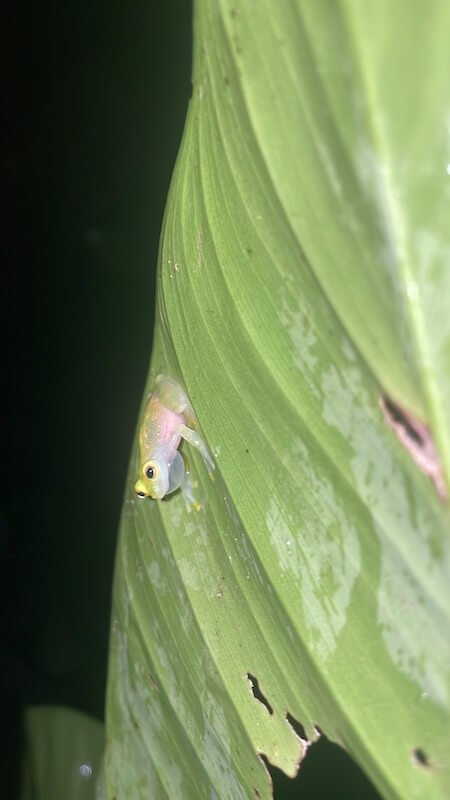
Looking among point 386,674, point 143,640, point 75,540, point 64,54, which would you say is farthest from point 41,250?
point 386,674

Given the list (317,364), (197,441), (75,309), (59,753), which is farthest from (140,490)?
(59,753)

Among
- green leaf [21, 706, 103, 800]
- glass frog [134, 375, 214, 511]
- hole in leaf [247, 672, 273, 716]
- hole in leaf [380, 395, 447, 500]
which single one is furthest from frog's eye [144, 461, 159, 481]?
green leaf [21, 706, 103, 800]

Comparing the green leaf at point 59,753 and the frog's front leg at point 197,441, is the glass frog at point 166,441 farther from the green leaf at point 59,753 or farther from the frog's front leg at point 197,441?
the green leaf at point 59,753

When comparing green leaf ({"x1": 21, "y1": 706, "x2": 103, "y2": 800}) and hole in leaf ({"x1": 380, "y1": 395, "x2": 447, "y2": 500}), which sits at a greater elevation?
hole in leaf ({"x1": 380, "y1": 395, "x2": 447, "y2": 500})

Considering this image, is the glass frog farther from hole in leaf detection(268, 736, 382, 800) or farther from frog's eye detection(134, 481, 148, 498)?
hole in leaf detection(268, 736, 382, 800)

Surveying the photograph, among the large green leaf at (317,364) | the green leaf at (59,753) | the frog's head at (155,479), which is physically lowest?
the green leaf at (59,753)

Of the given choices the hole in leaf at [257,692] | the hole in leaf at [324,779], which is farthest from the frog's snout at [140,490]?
the hole in leaf at [324,779]
